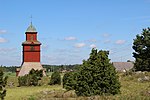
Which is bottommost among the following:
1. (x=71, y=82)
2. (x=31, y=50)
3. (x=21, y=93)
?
(x=21, y=93)

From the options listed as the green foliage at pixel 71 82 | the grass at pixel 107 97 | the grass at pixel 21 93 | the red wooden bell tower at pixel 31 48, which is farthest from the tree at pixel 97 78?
the red wooden bell tower at pixel 31 48

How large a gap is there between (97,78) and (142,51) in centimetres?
4663

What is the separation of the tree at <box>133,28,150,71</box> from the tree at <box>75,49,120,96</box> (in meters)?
44.1

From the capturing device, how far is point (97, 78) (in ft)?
70.3

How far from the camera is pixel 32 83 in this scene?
57.1 meters

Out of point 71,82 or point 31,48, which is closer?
point 71,82

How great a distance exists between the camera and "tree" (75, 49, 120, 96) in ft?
69.6

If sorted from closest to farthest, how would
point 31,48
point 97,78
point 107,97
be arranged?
point 107,97, point 97,78, point 31,48

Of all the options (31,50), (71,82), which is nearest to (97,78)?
(71,82)

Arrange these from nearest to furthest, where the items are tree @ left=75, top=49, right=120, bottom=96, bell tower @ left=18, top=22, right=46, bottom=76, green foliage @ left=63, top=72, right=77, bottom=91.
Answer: tree @ left=75, top=49, right=120, bottom=96 < green foliage @ left=63, top=72, right=77, bottom=91 < bell tower @ left=18, top=22, right=46, bottom=76

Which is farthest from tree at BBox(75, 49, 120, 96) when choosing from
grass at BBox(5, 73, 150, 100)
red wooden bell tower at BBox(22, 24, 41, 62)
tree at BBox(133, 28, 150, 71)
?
red wooden bell tower at BBox(22, 24, 41, 62)

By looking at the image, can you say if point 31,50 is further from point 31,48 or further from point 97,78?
point 97,78

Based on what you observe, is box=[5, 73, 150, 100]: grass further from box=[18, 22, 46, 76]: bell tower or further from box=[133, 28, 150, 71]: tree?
box=[18, 22, 46, 76]: bell tower

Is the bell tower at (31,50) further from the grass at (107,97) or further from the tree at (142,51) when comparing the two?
the grass at (107,97)
